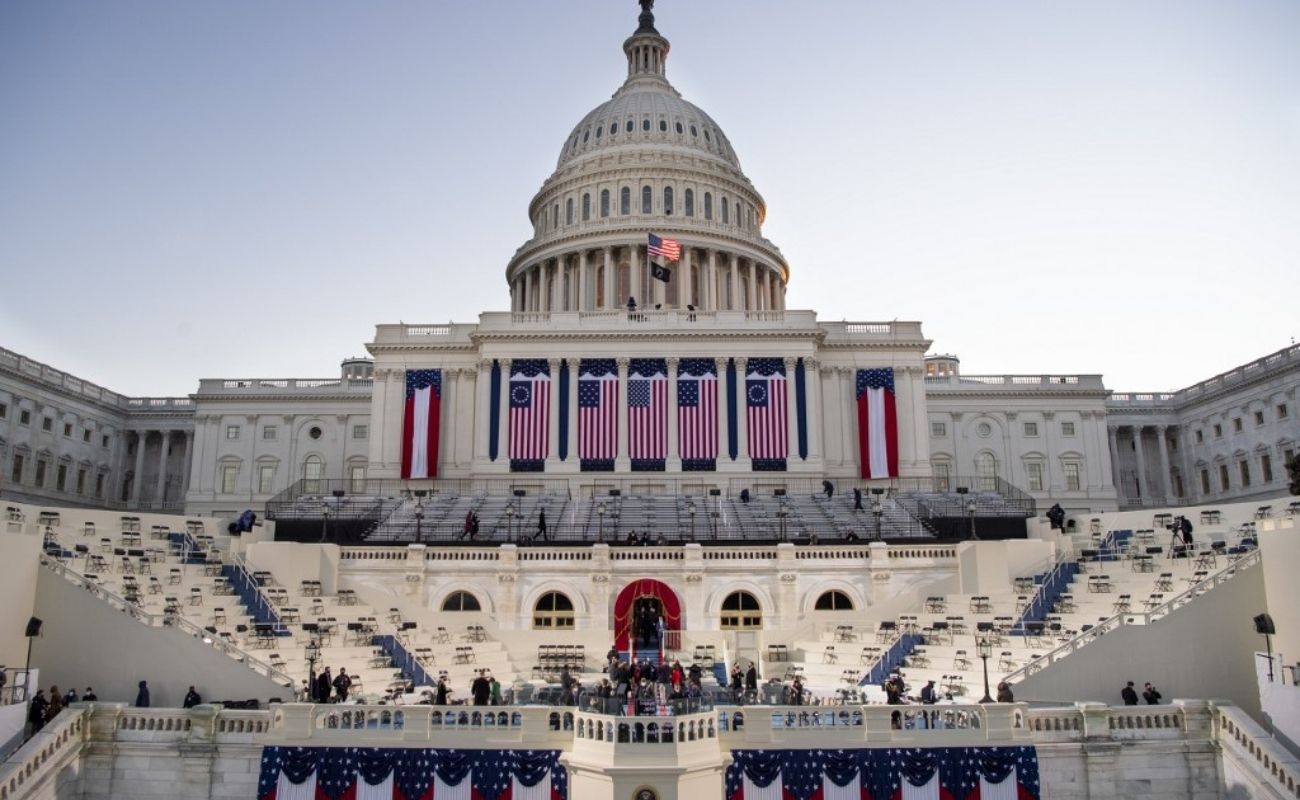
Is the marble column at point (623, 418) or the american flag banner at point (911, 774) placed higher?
the marble column at point (623, 418)

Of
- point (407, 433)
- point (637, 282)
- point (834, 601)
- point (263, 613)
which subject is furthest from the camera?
point (637, 282)

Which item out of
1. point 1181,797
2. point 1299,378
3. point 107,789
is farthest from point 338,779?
point 1299,378

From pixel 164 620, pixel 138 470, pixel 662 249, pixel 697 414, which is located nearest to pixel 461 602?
pixel 164 620

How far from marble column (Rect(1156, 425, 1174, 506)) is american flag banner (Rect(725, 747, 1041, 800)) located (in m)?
79.2

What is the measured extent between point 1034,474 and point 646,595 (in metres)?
57.0

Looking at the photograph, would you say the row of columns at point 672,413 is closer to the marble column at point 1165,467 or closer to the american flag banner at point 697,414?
the american flag banner at point 697,414

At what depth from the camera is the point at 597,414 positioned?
7281 cm

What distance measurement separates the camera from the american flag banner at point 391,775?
79.1ft

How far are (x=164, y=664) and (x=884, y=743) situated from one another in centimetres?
2037

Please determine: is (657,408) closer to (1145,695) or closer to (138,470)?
(1145,695)

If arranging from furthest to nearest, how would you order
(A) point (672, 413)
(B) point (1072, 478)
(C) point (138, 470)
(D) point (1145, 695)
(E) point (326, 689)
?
(C) point (138, 470)
(B) point (1072, 478)
(A) point (672, 413)
(D) point (1145, 695)
(E) point (326, 689)

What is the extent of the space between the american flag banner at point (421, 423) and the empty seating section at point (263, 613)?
2578 centimetres

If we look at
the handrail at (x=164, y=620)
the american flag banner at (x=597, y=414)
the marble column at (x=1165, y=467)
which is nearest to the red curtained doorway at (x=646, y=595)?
the handrail at (x=164, y=620)

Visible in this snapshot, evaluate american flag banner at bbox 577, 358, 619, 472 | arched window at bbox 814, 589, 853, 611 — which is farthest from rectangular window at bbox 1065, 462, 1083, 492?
arched window at bbox 814, 589, 853, 611
